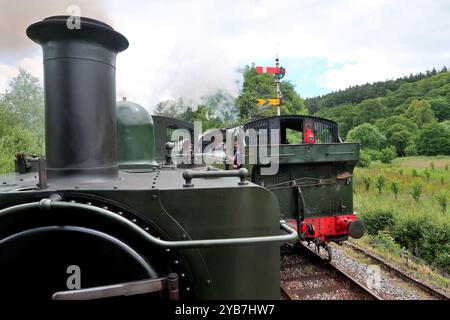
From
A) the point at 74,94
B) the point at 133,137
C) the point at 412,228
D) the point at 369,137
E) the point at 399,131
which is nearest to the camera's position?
the point at 74,94

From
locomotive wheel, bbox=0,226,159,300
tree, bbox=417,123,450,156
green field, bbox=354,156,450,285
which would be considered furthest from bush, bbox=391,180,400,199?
tree, bbox=417,123,450,156

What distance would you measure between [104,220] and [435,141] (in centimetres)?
3766

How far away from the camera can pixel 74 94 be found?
2006 millimetres

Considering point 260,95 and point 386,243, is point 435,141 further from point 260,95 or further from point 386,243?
point 386,243

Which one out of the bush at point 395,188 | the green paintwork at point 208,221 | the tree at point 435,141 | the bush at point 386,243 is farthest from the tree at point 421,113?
the green paintwork at point 208,221

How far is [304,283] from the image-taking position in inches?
229

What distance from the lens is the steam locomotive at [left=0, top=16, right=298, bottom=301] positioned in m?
1.60

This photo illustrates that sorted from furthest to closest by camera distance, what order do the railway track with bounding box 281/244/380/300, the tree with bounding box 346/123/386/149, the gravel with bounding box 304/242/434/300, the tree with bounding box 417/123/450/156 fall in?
the tree with bounding box 346/123/386/149 < the tree with bounding box 417/123/450/156 < the gravel with bounding box 304/242/434/300 < the railway track with bounding box 281/244/380/300

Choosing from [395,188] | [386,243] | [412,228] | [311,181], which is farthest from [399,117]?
[311,181]

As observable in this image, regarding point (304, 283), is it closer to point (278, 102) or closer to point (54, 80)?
point (54, 80)

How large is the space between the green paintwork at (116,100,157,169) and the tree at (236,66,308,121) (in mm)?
19450

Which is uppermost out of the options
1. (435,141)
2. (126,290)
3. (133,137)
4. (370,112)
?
(370,112)

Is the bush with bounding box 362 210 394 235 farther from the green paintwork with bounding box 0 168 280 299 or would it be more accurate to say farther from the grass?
the green paintwork with bounding box 0 168 280 299

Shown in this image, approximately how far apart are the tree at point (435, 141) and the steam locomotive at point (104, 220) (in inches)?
1417
